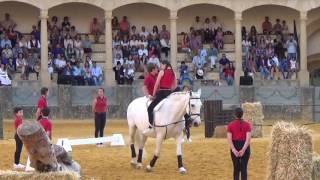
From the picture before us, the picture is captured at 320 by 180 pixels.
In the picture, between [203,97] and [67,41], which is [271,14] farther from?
[67,41]

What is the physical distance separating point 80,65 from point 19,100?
4.21 m

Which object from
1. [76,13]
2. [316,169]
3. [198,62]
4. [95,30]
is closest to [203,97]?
[198,62]

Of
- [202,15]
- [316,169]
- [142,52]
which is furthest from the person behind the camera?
[202,15]

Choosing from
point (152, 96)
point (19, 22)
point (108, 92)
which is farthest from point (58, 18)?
point (152, 96)

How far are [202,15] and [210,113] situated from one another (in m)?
18.0

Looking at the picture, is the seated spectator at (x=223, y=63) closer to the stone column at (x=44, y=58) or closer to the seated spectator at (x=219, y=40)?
the seated spectator at (x=219, y=40)

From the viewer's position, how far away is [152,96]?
55.2ft

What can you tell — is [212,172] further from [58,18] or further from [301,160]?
[58,18]

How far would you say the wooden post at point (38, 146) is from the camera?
29.9 ft

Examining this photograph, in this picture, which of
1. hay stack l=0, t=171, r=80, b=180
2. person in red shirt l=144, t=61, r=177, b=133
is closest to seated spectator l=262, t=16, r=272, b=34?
person in red shirt l=144, t=61, r=177, b=133

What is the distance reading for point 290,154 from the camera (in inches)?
477

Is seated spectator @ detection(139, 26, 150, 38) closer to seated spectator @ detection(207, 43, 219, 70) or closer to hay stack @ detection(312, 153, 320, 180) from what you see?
seated spectator @ detection(207, 43, 219, 70)

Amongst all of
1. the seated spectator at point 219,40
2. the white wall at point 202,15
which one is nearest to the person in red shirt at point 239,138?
the seated spectator at point 219,40

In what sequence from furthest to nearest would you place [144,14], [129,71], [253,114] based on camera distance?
[144,14] < [129,71] < [253,114]
